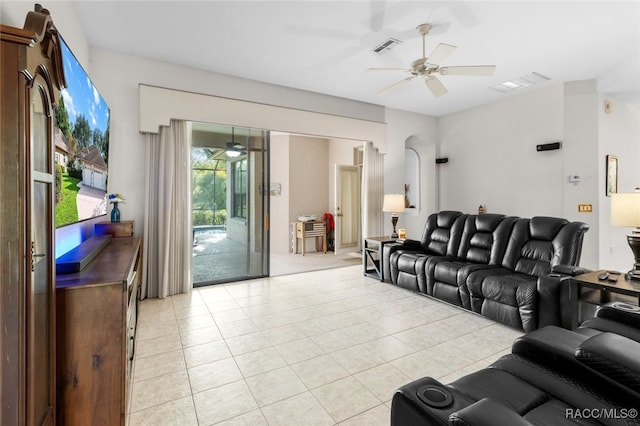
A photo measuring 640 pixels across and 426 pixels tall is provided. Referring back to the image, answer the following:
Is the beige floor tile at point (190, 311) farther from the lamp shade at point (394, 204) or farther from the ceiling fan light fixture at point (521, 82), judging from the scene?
the ceiling fan light fixture at point (521, 82)

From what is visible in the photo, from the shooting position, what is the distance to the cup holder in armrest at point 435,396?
1035 millimetres

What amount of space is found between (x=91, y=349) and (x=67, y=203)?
0.98 metres

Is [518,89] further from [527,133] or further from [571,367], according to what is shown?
[571,367]

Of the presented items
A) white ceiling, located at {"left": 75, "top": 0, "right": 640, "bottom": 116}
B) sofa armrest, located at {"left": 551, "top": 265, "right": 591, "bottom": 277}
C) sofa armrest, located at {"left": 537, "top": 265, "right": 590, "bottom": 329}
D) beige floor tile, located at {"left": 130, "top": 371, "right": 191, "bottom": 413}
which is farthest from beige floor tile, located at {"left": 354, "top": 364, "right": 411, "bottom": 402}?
white ceiling, located at {"left": 75, "top": 0, "right": 640, "bottom": 116}

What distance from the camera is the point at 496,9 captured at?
9.41 feet

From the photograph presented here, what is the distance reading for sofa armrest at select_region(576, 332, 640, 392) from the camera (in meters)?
1.08

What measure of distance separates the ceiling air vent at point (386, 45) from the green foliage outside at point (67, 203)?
329 cm

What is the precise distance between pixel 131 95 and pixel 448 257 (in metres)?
4.59

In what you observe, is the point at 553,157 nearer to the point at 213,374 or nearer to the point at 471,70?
the point at 471,70

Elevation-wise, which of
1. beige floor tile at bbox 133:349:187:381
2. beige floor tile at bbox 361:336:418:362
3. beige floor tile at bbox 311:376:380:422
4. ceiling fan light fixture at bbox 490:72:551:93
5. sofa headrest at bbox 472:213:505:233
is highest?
ceiling fan light fixture at bbox 490:72:551:93

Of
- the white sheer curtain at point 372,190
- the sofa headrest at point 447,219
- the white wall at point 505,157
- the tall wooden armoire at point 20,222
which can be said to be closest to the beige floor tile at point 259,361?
the tall wooden armoire at point 20,222

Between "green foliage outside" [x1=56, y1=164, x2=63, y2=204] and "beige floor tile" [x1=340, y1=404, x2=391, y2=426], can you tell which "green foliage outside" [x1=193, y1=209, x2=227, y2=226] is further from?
"beige floor tile" [x1=340, y1=404, x2=391, y2=426]

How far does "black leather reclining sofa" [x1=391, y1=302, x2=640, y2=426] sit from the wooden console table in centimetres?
570

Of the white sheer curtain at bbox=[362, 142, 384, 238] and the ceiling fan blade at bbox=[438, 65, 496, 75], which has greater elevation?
the ceiling fan blade at bbox=[438, 65, 496, 75]
